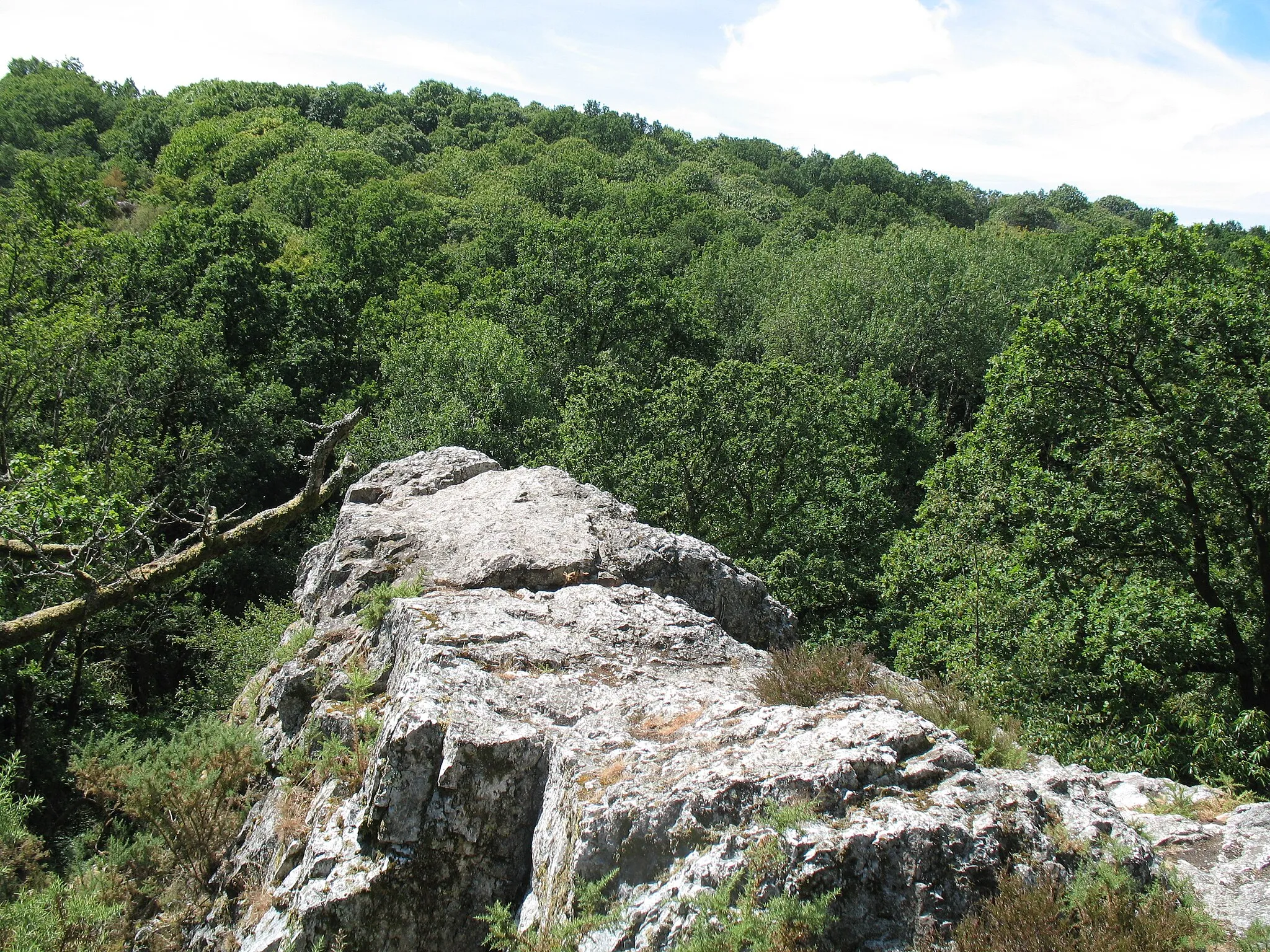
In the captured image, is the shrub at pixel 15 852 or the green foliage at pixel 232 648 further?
the green foliage at pixel 232 648

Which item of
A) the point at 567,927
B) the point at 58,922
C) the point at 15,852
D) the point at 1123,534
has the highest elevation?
the point at 1123,534

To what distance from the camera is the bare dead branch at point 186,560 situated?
1029 centimetres

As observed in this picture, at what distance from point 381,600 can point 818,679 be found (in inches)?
191

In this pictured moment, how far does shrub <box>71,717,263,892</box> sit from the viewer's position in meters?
8.16

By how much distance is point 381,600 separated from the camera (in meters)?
9.27

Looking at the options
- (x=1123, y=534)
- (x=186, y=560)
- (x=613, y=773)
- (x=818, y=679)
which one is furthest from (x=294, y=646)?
(x=1123, y=534)

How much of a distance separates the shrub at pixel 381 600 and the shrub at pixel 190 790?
170 centimetres

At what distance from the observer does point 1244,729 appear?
1199 cm

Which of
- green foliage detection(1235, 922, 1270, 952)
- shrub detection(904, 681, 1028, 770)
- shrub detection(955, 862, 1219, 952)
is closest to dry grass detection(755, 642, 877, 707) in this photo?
shrub detection(904, 681, 1028, 770)

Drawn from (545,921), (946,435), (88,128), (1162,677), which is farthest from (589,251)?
(88,128)

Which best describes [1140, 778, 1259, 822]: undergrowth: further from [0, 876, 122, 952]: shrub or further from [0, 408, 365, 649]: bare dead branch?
[0, 408, 365, 649]: bare dead branch

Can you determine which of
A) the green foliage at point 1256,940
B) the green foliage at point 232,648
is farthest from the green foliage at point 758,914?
the green foliage at point 232,648

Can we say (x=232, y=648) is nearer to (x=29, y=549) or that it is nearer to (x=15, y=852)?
(x=29, y=549)

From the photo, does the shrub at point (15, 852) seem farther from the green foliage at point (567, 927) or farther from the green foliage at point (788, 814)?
the green foliage at point (788, 814)
